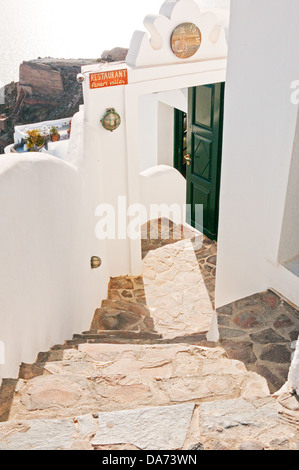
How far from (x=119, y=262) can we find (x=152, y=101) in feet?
16.1

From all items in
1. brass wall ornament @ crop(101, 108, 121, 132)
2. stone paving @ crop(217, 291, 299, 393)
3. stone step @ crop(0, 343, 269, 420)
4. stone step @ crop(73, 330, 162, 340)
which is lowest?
stone step @ crop(73, 330, 162, 340)

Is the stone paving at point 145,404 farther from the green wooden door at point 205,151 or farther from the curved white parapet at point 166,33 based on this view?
the green wooden door at point 205,151

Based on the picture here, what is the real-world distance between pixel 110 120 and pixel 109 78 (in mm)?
561

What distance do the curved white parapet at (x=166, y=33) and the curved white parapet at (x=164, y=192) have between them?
100 inches

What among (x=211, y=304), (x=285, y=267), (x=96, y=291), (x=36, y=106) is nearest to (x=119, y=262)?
(x=96, y=291)

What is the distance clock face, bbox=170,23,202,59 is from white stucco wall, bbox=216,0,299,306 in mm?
2514

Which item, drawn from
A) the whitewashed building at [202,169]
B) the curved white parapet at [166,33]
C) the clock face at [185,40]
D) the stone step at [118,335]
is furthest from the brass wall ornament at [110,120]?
the stone step at [118,335]

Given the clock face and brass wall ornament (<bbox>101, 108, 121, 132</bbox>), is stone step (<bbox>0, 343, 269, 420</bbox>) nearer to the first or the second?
brass wall ornament (<bbox>101, 108, 121, 132</bbox>)

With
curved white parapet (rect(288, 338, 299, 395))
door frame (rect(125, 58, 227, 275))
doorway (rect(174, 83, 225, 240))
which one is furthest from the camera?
doorway (rect(174, 83, 225, 240))

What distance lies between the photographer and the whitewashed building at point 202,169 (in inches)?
151

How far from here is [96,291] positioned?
22.6 feet

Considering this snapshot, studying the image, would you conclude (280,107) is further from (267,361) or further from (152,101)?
A: (152,101)

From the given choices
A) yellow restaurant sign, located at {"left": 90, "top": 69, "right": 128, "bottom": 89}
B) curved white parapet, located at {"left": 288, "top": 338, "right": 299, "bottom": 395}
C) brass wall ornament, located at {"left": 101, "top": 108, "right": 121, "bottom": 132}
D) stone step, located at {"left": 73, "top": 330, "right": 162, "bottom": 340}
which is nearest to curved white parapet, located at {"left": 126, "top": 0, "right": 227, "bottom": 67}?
yellow restaurant sign, located at {"left": 90, "top": 69, "right": 128, "bottom": 89}

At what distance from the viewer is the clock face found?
22.7ft
